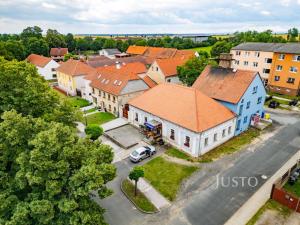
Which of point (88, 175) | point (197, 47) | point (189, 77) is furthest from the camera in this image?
point (197, 47)

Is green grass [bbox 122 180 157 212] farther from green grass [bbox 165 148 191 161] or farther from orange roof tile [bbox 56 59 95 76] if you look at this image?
orange roof tile [bbox 56 59 95 76]

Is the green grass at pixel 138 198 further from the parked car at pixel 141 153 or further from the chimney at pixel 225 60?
the chimney at pixel 225 60

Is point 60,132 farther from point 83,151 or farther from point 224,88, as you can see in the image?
point 224,88

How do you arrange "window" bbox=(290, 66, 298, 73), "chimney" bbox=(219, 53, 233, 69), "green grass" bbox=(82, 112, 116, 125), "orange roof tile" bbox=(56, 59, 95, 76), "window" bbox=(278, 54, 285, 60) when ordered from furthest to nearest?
"orange roof tile" bbox=(56, 59, 95, 76) < "window" bbox=(278, 54, 285, 60) < "window" bbox=(290, 66, 298, 73) < "green grass" bbox=(82, 112, 116, 125) < "chimney" bbox=(219, 53, 233, 69)

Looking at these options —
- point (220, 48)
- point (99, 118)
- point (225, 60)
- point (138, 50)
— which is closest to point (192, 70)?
point (225, 60)

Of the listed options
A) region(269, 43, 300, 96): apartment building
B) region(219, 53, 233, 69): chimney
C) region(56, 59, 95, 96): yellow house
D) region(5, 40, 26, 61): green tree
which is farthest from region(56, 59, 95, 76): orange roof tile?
region(269, 43, 300, 96): apartment building

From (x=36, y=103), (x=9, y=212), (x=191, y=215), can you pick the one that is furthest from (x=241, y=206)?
(x=36, y=103)
